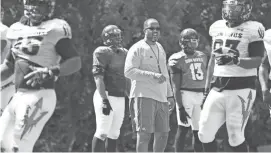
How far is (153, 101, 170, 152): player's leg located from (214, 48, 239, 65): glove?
1128 mm

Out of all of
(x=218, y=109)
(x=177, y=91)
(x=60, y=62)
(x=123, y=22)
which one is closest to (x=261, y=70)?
(x=218, y=109)

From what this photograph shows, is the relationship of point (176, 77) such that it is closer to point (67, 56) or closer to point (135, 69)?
point (135, 69)

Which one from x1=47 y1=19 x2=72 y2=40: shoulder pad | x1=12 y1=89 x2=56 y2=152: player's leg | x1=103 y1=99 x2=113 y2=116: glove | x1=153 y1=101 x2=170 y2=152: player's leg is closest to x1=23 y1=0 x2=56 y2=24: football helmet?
x1=47 y1=19 x2=72 y2=40: shoulder pad

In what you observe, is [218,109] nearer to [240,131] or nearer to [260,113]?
[240,131]

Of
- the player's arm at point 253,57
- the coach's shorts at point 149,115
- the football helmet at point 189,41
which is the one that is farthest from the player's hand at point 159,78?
the football helmet at point 189,41

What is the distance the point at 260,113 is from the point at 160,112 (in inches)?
180

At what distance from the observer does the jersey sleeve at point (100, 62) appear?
8.64 m

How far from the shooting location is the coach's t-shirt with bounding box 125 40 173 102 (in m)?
7.98

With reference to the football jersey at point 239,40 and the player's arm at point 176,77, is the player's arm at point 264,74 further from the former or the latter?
the player's arm at point 176,77

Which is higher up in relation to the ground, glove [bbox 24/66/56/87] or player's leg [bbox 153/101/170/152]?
glove [bbox 24/66/56/87]

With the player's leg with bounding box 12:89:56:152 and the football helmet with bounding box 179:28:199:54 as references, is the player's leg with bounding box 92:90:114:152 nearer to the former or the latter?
the football helmet with bounding box 179:28:199:54

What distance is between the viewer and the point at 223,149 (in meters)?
12.2

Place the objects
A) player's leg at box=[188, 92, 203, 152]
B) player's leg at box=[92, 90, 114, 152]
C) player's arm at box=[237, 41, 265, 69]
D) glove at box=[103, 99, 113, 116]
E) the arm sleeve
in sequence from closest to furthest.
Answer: player's arm at box=[237, 41, 265, 69], the arm sleeve, glove at box=[103, 99, 113, 116], player's leg at box=[92, 90, 114, 152], player's leg at box=[188, 92, 203, 152]

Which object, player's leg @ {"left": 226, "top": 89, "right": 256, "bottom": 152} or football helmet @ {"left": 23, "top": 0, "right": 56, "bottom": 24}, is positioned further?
player's leg @ {"left": 226, "top": 89, "right": 256, "bottom": 152}
